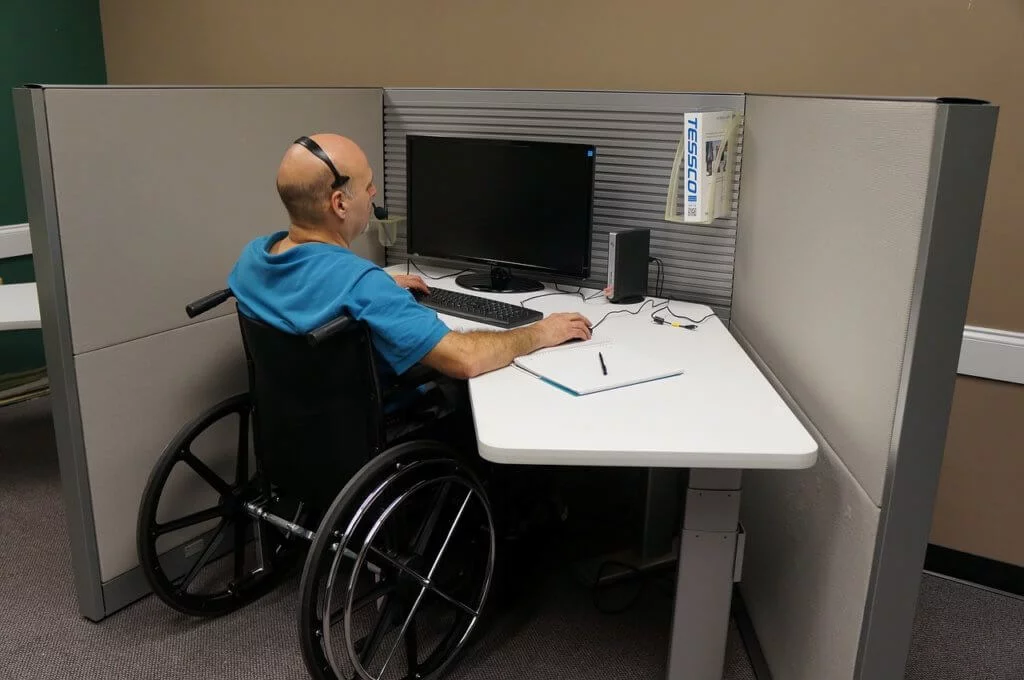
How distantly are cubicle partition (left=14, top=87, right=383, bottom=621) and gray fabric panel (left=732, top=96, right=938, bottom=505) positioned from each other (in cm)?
121

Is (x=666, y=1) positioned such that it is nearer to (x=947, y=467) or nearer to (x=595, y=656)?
(x=947, y=467)

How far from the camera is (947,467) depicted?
215 cm

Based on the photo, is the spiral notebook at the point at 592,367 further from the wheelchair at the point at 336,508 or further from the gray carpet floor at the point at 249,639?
the gray carpet floor at the point at 249,639

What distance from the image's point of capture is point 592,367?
5.30ft

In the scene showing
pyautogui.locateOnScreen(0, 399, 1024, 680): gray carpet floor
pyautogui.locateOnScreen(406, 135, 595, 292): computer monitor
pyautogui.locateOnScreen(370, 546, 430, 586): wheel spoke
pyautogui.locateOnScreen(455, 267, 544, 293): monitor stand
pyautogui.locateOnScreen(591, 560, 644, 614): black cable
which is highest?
pyautogui.locateOnScreen(406, 135, 595, 292): computer monitor

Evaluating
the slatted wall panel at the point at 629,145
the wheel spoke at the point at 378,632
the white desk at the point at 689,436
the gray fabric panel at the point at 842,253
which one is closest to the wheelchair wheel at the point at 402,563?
the wheel spoke at the point at 378,632

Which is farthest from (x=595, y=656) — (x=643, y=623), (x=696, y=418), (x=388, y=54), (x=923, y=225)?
(x=388, y=54)

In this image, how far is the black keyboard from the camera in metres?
1.92

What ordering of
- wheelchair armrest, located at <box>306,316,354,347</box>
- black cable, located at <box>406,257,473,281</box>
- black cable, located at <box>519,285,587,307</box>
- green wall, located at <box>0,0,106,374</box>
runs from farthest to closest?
green wall, located at <box>0,0,106,374</box>, black cable, located at <box>406,257,473,281</box>, black cable, located at <box>519,285,587,307</box>, wheelchair armrest, located at <box>306,316,354,347</box>

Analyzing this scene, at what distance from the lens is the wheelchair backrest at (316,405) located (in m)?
1.48

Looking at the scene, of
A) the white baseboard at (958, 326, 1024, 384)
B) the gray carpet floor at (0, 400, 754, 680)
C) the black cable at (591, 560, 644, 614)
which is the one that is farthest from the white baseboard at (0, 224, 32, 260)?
the white baseboard at (958, 326, 1024, 384)

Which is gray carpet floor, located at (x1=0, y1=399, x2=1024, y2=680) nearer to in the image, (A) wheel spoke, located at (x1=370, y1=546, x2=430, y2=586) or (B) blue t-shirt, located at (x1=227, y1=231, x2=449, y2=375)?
(A) wheel spoke, located at (x1=370, y1=546, x2=430, y2=586)

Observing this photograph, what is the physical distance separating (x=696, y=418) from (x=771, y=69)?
1.29 metres

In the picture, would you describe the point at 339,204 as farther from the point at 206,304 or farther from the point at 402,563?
the point at 402,563
